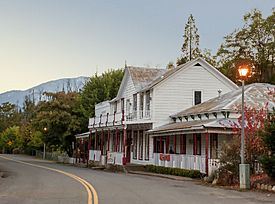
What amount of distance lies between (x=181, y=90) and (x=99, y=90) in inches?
938

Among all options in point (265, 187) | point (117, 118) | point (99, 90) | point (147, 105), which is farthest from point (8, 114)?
point (265, 187)

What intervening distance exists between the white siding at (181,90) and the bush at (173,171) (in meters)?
4.21

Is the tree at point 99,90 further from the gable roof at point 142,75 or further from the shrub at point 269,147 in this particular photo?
the shrub at point 269,147

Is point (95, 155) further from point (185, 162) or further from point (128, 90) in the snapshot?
point (185, 162)

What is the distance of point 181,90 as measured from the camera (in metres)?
38.0

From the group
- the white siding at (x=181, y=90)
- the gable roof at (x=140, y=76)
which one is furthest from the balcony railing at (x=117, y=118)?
the gable roof at (x=140, y=76)

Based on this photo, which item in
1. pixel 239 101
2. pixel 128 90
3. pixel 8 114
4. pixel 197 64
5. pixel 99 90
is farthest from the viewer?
pixel 8 114

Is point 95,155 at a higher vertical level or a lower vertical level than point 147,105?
lower

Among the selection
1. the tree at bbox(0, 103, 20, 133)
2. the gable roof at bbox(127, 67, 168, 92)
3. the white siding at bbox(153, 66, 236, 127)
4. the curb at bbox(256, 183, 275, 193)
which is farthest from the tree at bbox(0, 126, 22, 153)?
the curb at bbox(256, 183, 275, 193)

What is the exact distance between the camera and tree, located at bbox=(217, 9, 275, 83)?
47.7 meters

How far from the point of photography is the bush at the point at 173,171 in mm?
26672

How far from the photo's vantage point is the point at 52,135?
195ft

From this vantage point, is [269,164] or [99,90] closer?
[269,164]

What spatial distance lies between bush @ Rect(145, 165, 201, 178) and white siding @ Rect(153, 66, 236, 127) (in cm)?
421
